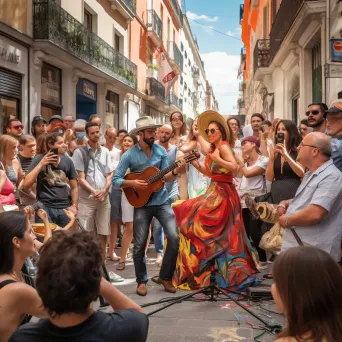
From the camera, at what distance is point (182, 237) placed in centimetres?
614

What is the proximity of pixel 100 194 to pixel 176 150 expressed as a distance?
141 cm

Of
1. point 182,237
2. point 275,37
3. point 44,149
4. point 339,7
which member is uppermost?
point 275,37

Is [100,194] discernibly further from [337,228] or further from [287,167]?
[337,228]

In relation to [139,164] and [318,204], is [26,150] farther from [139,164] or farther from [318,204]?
[318,204]

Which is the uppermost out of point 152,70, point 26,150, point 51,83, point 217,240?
point 152,70

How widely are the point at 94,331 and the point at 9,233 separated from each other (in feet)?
3.41

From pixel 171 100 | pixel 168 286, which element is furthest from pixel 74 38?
pixel 171 100

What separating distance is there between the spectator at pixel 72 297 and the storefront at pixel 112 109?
2108 centimetres

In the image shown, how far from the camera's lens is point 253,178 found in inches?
281

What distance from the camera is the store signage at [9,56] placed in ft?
44.9

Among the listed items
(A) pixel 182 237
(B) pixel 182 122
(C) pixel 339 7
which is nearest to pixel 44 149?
(A) pixel 182 237

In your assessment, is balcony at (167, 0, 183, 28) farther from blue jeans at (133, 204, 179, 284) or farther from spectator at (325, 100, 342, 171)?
spectator at (325, 100, 342, 171)

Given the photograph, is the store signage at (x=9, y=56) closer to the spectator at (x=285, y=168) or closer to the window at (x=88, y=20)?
the window at (x=88, y=20)

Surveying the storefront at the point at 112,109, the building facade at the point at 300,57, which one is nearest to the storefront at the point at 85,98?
the storefront at the point at 112,109
